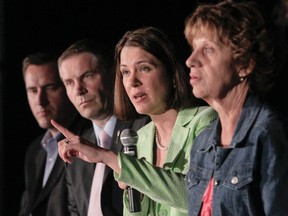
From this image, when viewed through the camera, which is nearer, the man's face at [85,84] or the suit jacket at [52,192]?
the man's face at [85,84]

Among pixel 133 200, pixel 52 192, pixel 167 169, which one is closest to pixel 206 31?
pixel 167 169

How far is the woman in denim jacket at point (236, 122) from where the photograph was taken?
2.29 metres

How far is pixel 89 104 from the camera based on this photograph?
146 inches

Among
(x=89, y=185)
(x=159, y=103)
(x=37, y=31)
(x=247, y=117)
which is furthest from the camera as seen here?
(x=37, y=31)

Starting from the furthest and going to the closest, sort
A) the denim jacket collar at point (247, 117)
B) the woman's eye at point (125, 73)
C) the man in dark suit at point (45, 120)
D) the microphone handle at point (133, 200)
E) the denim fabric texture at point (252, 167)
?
1. the man in dark suit at point (45, 120)
2. the woman's eye at point (125, 73)
3. the microphone handle at point (133, 200)
4. the denim jacket collar at point (247, 117)
5. the denim fabric texture at point (252, 167)

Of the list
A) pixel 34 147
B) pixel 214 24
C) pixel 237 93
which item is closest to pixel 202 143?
pixel 237 93

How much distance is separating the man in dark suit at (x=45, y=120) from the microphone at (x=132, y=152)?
1.19 m

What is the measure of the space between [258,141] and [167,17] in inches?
81.4

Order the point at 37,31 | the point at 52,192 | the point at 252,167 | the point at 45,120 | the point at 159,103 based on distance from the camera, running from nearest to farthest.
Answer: the point at 252,167 → the point at 159,103 → the point at 52,192 → the point at 45,120 → the point at 37,31

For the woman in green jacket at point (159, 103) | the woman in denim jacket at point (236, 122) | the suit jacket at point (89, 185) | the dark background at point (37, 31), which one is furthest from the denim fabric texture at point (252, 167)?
the dark background at point (37, 31)

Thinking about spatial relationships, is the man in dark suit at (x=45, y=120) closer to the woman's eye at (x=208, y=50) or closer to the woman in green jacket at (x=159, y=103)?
the woman in green jacket at (x=159, y=103)

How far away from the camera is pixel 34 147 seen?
15.9ft

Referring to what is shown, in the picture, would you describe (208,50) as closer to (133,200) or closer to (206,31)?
(206,31)

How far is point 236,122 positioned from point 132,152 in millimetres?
571
